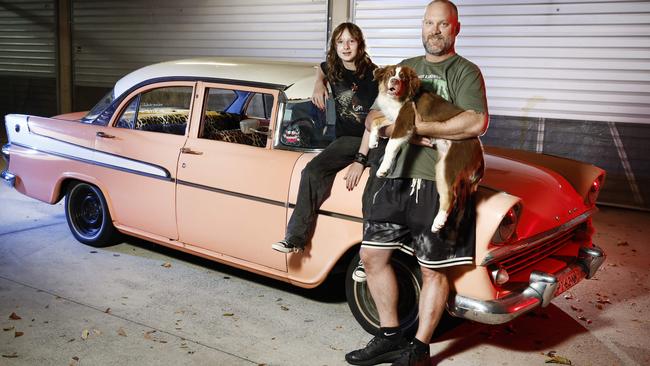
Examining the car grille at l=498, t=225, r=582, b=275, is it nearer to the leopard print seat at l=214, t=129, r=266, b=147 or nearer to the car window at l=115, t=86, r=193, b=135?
the leopard print seat at l=214, t=129, r=266, b=147

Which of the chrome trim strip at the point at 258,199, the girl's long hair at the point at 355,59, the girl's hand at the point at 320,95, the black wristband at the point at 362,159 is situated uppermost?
the girl's long hair at the point at 355,59

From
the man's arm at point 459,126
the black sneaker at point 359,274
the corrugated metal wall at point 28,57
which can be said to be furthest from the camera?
the corrugated metal wall at point 28,57

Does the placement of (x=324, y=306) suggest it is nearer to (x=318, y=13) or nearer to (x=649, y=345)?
(x=649, y=345)

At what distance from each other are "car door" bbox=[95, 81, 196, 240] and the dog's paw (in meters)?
2.28

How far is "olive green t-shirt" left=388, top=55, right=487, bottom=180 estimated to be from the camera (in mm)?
3188

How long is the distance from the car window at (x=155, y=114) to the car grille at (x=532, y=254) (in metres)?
2.74

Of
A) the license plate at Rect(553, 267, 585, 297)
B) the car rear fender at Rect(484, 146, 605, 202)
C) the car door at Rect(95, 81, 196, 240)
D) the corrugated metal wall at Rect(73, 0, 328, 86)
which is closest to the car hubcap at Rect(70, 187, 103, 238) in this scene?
the car door at Rect(95, 81, 196, 240)

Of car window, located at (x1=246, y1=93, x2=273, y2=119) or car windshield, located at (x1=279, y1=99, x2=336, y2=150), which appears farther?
car window, located at (x1=246, y1=93, x2=273, y2=119)

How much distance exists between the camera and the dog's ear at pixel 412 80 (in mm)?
3150

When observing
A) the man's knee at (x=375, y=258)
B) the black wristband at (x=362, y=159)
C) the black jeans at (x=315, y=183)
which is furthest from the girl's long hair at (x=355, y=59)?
the man's knee at (x=375, y=258)

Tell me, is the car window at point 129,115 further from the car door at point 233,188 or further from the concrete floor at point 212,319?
the concrete floor at point 212,319

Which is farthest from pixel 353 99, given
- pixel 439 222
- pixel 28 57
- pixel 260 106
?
pixel 28 57

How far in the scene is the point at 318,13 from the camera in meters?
10.3

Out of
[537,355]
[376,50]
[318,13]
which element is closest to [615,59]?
[376,50]
